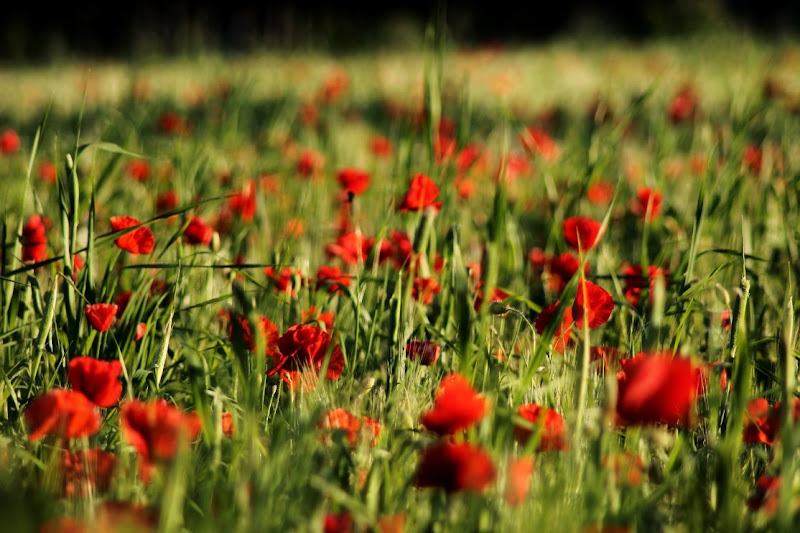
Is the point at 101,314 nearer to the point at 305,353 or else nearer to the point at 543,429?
the point at 305,353

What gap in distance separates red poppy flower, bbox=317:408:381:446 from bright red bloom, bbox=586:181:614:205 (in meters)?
1.24

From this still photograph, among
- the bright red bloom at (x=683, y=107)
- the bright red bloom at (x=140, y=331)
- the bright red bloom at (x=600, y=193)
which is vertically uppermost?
the bright red bloom at (x=683, y=107)

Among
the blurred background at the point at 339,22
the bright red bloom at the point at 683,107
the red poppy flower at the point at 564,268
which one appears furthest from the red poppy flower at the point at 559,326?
the blurred background at the point at 339,22

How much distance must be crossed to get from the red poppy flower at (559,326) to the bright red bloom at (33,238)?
0.74 meters

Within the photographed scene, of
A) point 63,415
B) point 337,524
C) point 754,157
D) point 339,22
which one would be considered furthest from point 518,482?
point 339,22

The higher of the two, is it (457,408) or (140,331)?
(457,408)

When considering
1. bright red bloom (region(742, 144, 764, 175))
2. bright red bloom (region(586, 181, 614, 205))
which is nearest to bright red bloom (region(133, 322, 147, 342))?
bright red bloom (region(586, 181, 614, 205))

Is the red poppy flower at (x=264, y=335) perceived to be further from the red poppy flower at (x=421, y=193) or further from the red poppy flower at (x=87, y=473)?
the red poppy flower at (x=421, y=193)

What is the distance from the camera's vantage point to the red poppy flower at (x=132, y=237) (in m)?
1.05

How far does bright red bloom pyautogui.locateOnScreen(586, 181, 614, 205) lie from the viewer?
195 cm

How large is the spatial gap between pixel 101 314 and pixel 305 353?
256mm

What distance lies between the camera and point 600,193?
1970mm

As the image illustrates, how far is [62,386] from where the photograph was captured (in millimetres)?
985

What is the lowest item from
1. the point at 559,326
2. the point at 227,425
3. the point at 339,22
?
the point at 227,425
